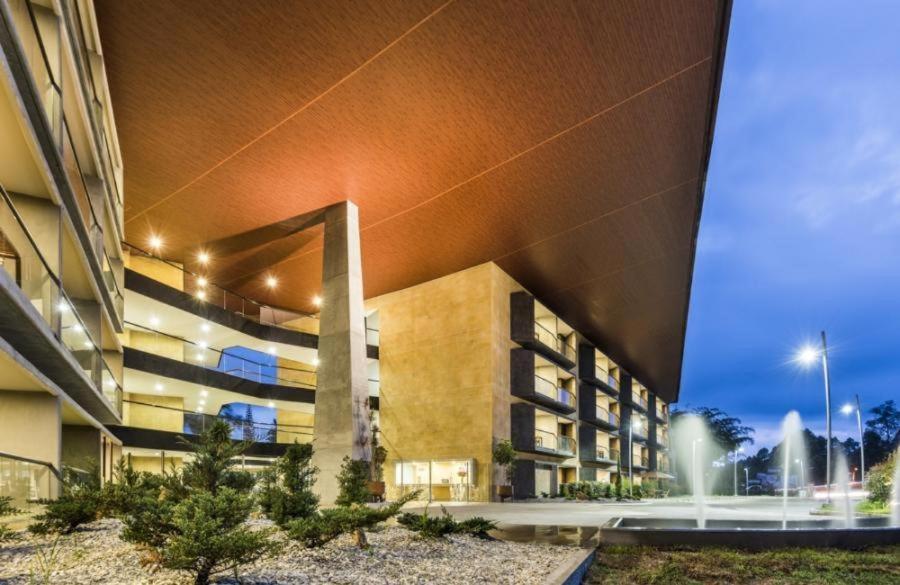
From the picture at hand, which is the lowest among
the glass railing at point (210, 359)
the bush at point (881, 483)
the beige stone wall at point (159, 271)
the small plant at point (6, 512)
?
the bush at point (881, 483)

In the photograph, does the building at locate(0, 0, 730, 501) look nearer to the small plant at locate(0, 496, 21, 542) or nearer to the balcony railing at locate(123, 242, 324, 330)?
the balcony railing at locate(123, 242, 324, 330)

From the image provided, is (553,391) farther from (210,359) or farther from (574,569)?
(574,569)

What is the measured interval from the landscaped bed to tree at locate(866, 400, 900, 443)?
4855 inches

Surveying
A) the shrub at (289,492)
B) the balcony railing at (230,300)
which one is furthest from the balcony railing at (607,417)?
the shrub at (289,492)

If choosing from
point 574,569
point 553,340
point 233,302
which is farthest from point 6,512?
point 553,340

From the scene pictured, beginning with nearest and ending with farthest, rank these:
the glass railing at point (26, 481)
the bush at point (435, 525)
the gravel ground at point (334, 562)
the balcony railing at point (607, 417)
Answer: the gravel ground at point (334, 562) < the glass railing at point (26, 481) < the bush at point (435, 525) < the balcony railing at point (607, 417)

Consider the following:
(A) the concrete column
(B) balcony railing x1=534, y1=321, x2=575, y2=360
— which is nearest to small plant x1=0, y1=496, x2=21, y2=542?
(A) the concrete column

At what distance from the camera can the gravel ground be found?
20.3 ft

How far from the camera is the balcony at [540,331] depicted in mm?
31500

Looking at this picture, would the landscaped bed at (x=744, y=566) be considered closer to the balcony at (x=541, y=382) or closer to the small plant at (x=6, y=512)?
the small plant at (x=6, y=512)

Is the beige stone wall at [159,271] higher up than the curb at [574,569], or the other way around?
the beige stone wall at [159,271]

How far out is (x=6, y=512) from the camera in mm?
8008

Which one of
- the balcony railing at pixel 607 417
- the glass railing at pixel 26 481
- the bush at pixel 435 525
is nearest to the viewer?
the glass railing at pixel 26 481

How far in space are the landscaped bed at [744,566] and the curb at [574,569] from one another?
15 centimetres
